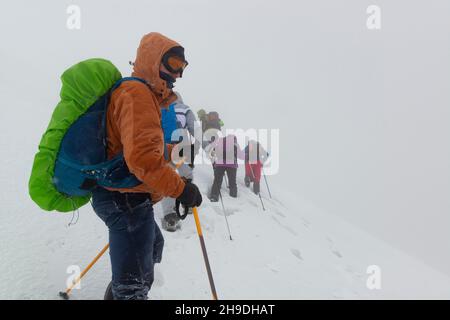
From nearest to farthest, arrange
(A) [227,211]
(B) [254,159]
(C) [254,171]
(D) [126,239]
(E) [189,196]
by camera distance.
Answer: (D) [126,239] < (E) [189,196] < (A) [227,211] < (B) [254,159] < (C) [254,171]

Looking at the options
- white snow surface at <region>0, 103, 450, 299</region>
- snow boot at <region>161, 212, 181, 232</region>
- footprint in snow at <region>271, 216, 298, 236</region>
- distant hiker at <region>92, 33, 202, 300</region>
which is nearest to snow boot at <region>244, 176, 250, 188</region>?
white snow surface at <region>0, 103, 450, 299</region>

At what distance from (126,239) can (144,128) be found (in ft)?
3.72

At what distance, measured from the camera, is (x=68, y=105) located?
3.02 metres

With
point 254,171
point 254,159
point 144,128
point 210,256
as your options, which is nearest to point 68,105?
point 144,128

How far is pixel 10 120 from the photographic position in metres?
9.71

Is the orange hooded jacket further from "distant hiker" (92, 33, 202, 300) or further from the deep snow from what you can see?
the deep snow

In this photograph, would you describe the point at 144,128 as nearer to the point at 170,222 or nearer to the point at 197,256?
the point at 197,256

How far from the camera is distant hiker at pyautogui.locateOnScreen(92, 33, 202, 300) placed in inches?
116

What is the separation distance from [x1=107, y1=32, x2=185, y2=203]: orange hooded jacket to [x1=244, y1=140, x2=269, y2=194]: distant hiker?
10.2 m

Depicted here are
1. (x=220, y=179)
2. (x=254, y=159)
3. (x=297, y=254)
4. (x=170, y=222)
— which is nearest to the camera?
(x=170, y=222)

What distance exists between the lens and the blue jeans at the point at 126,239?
323cm

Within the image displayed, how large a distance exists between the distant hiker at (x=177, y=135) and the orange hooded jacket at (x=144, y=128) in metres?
1.18
